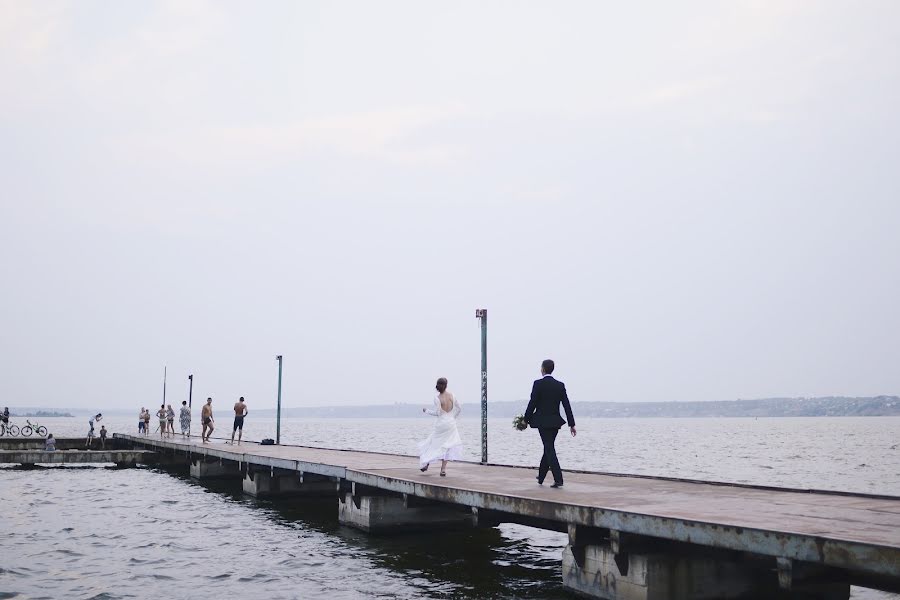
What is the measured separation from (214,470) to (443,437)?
20.0 metres

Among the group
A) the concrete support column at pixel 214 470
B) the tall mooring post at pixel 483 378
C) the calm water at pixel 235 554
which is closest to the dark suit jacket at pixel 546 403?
the calm water at pixel 235 554

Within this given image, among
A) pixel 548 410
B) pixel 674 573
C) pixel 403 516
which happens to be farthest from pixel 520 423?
pixel 674 573

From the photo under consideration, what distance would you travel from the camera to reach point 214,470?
109 feet

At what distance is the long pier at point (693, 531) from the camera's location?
7980 mm

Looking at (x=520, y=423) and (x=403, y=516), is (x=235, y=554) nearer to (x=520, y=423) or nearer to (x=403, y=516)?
(x=403, y=516)

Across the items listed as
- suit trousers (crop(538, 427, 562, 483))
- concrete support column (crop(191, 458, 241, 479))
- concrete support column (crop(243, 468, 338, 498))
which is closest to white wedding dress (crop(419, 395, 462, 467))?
suit trousers (crop(538, 427, 562, 483))

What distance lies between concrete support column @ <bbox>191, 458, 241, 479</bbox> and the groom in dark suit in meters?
21.4

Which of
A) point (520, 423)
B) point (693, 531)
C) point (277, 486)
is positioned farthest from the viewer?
point (277, 486)

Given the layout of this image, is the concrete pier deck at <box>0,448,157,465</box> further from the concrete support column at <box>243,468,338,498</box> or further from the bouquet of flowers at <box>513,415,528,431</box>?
the bouquet of flowers at <box>513,415,528,431</box>

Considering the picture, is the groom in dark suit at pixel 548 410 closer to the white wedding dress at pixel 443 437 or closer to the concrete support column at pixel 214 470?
the white wedding dress at pixel 443 437

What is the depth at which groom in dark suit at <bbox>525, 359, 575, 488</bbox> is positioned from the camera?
13.3 metres

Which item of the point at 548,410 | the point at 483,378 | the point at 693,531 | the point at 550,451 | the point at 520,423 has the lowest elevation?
the point at 693,531

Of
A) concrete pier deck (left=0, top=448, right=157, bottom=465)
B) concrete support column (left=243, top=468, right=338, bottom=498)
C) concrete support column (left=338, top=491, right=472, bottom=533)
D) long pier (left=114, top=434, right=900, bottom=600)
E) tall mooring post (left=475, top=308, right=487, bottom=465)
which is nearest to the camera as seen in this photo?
long pier (left=114, top=434, right=900, bottom=600)

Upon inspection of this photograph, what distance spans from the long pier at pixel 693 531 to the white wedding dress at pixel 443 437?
0.45m
